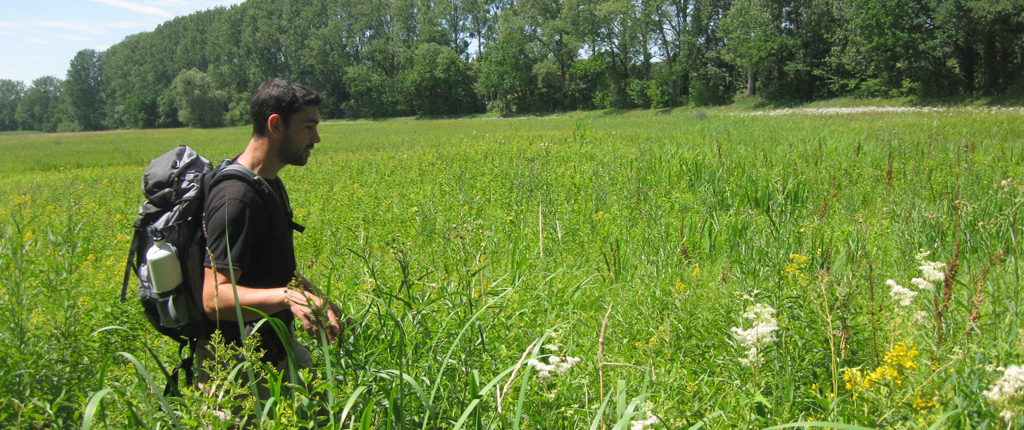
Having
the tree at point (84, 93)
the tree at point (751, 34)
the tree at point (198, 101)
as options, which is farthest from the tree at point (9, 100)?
the tree at point (751, 34)

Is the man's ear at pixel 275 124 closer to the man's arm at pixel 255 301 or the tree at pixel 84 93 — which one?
the man's arm at pixel 255 301

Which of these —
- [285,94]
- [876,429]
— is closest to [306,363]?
[285,94]

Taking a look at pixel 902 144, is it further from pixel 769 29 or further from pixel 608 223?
pixel 769 29

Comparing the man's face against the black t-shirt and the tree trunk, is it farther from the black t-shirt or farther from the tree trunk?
the tree trunk

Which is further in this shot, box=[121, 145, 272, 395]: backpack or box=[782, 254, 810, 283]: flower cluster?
box=[782, 254, 810, 283]: flower cluster

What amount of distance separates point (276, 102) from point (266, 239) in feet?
1.87

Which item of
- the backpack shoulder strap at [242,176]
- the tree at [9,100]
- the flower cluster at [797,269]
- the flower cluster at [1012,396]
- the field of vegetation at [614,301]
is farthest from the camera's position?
the tree at [9,100]

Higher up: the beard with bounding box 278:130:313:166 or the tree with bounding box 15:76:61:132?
the tree with bounding box 15:76:61:132

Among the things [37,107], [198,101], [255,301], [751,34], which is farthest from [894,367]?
[37,107]

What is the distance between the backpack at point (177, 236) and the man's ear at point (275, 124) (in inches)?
9.6

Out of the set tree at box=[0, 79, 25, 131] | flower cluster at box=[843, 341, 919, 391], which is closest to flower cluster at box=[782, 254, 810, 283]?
flower cluster at box=[843, 341, 919, 391]

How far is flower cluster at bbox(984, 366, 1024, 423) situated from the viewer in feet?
4.12

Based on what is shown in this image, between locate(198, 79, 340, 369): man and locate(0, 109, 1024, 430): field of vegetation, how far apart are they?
209 mm

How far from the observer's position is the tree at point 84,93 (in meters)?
108
